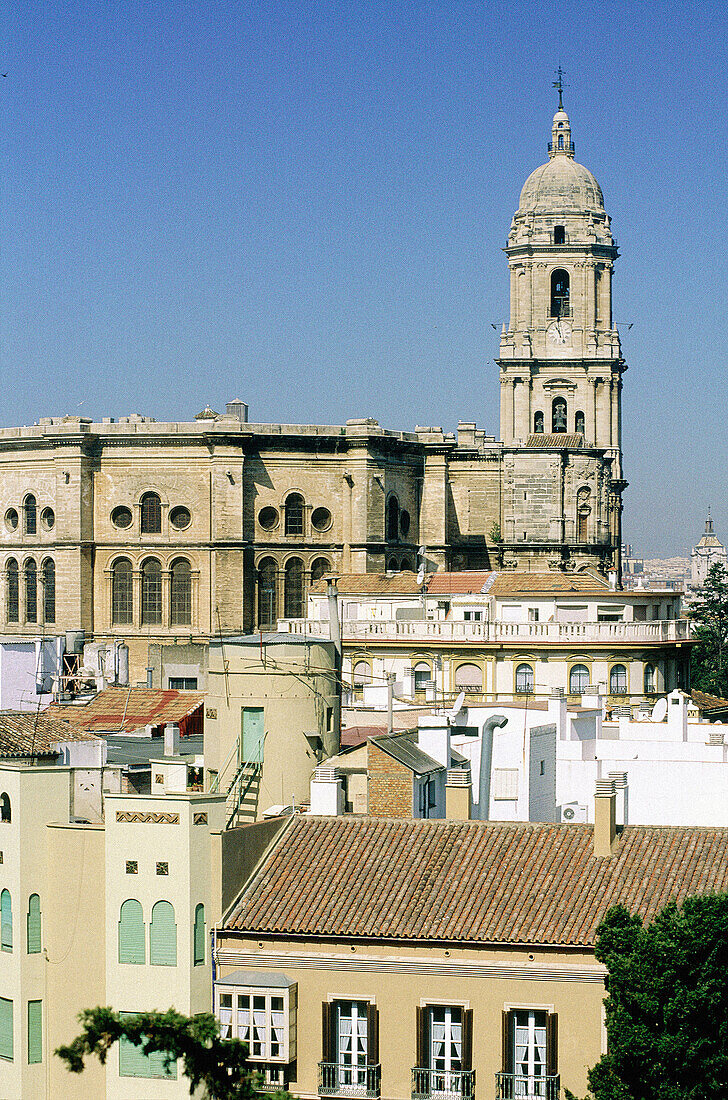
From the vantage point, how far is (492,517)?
289 feet

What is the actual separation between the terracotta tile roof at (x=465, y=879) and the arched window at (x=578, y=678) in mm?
30483

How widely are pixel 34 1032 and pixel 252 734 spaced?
20.8 ft

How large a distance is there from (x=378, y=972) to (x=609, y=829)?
3.33m


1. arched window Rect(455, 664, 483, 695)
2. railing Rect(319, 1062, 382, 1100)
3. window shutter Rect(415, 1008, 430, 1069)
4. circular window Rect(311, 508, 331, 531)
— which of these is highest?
circular window Rect(311, 508, 331, 531)

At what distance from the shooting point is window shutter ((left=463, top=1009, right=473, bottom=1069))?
74.8 ft

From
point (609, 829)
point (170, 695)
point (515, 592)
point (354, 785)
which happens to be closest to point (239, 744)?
point (354, 785)

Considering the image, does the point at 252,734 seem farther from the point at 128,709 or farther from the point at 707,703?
the point at 707,703

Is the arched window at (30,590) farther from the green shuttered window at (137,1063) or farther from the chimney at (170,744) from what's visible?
the green shuttered window at (137,1063)

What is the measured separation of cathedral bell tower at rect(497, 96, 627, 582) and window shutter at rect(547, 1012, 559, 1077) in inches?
2830

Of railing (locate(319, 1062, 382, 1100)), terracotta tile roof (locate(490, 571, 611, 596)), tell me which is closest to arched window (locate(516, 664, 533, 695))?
terracotta tile roof (locate(490, 571, 611, 596))

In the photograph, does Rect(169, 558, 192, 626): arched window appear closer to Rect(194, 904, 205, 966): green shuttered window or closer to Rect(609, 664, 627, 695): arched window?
Rect(609, 664, 627, 695): arched window

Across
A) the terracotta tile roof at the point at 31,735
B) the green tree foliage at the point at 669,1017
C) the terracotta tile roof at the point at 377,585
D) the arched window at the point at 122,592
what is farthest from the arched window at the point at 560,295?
the green tree foliage at the point at 669,1017

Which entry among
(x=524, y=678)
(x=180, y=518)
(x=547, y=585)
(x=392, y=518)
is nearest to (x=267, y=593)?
(x=180, y=518)

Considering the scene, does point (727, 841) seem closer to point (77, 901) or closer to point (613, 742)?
point (77, 901)
